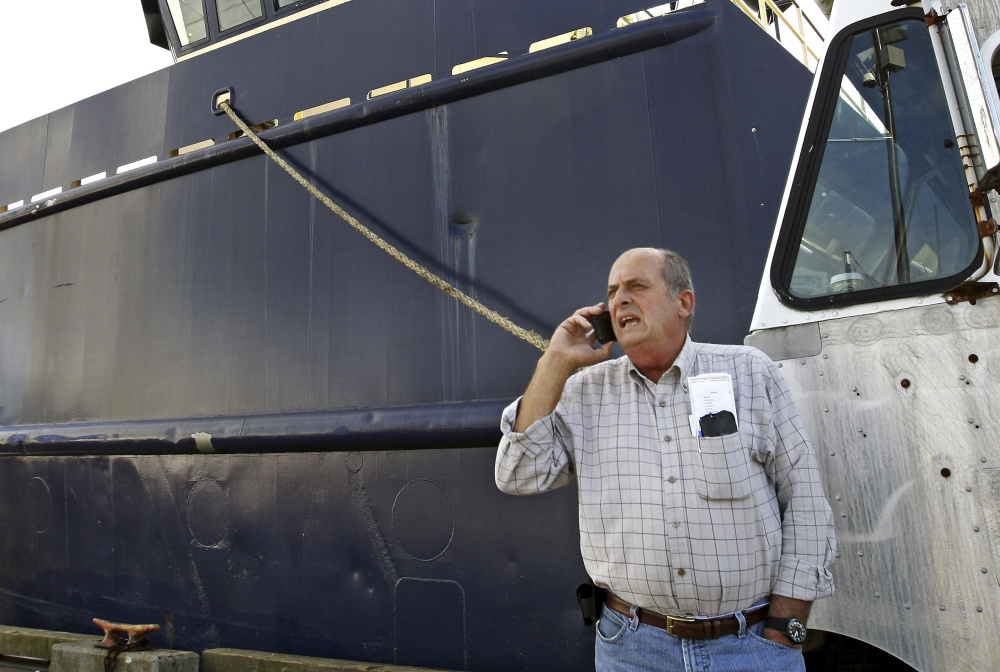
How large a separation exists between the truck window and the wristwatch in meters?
0.76

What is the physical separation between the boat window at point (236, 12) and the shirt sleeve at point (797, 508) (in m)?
3.37

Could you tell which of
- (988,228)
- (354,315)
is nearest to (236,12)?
(354,315)

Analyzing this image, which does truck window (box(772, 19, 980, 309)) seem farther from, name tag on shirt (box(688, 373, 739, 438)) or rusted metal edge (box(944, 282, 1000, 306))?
name tag on shirt (box(688, 373, 739, 438))

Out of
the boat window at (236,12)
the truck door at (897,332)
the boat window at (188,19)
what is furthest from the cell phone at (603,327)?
the boat window at (188,19)

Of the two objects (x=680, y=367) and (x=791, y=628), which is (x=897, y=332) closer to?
(x=680, y=367)

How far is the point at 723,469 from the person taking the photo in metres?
1.37

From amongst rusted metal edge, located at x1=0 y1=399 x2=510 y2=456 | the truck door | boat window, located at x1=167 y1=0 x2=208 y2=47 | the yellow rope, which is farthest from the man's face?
boat window, located at x1=167 y1=0 x2=208 y2=47

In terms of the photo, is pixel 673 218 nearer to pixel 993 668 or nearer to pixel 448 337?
pixel 448 337

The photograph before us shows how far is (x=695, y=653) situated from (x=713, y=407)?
448mm

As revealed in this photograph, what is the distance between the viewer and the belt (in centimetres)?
134

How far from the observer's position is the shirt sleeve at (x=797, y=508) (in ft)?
4.41

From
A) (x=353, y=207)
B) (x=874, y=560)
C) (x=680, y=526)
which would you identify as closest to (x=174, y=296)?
(x=353, y=207)

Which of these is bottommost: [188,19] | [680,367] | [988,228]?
[680,367]

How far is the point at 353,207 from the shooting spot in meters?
2.98
